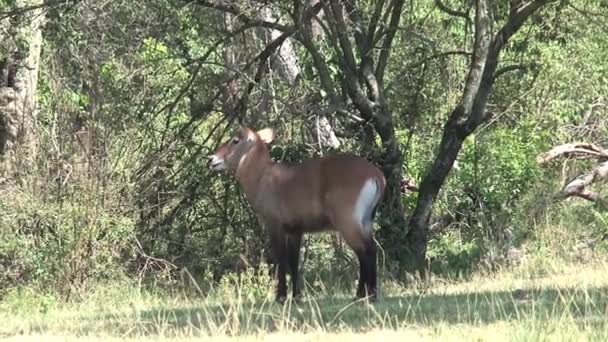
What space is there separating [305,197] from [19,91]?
7.95 meters

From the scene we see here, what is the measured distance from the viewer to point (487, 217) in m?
15.4

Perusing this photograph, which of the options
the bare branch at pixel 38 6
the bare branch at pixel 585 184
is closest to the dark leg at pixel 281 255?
the bare branch at pixel 38 6

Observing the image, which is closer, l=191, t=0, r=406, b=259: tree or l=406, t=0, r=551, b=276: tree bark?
l=191, t=0, r=406, b=259: tree

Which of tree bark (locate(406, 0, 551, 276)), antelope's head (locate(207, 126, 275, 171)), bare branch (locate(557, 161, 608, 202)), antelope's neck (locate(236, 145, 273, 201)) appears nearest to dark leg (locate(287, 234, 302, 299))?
antelope's neck (locate(236, 145, 273, 201))

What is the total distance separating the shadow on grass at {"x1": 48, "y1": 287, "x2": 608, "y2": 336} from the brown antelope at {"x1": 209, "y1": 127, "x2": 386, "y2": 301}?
22.3 inches

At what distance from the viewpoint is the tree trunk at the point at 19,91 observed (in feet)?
41.2

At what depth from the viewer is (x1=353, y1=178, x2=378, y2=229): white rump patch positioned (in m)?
8.81

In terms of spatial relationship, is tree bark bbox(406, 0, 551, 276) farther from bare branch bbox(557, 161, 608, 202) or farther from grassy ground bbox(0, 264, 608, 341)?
bare branch bbox(557, 161, 608, 202)

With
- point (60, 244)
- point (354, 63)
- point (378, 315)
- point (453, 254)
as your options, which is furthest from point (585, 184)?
point (378, 315)

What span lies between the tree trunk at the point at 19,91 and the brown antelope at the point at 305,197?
128 inches

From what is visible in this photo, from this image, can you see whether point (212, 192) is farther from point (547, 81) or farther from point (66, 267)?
point (547, 81)

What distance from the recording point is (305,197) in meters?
9.15

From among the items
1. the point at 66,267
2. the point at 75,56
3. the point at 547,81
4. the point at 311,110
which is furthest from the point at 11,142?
the point at 547,81

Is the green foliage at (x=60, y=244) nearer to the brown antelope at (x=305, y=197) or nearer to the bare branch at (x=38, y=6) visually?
the bare branch at (x=38, y=6)
